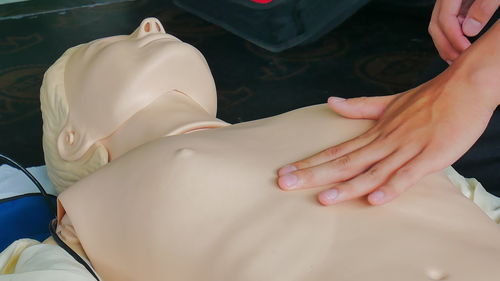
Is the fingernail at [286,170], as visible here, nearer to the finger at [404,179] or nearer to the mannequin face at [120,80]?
the finger at [404,179]

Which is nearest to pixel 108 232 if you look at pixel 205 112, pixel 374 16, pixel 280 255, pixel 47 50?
pixel 280 255

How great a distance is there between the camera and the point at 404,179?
93 centimetres

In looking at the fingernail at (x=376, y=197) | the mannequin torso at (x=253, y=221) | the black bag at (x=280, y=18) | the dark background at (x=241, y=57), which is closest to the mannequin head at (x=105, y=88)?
the mannequin torso at (x=253, y=221)

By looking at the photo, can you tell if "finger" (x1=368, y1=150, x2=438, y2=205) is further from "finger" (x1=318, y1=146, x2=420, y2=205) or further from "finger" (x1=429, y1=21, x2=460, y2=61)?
"finger" (x1=429, y1=21, x2=460, y2=61)

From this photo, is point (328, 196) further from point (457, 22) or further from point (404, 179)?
point (457, 22)

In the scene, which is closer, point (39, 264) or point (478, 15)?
point (39, 264)

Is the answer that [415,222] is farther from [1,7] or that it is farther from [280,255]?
[1,7]

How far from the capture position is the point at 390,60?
2924 mm

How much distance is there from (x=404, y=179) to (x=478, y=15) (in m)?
0.48

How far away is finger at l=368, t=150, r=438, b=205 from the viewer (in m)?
0.92

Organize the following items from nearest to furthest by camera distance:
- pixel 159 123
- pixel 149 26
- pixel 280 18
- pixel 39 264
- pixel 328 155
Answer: pixel 39 264 → pixel 328 155 → pixel 159 123 → pixel 149 26 → pixel 280 18

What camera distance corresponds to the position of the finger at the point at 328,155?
981mm


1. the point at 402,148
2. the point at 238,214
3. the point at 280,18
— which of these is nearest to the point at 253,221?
the point at 238,214

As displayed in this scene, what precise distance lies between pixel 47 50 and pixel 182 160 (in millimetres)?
2216
